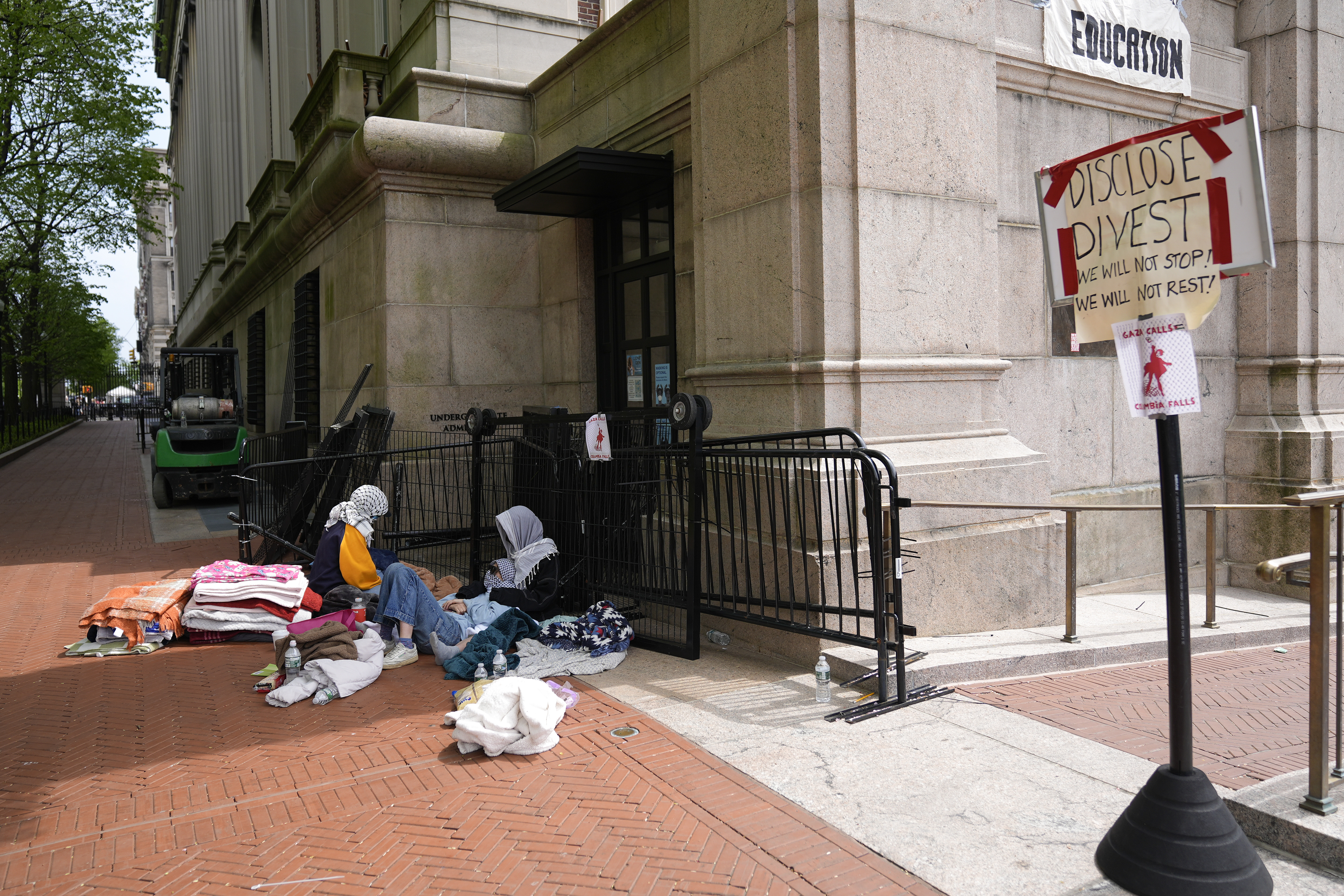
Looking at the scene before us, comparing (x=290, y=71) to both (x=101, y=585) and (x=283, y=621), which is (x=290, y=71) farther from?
(x=283, y=621)

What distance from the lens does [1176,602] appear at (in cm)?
336

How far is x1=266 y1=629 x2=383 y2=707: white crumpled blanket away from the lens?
5766 millimetres

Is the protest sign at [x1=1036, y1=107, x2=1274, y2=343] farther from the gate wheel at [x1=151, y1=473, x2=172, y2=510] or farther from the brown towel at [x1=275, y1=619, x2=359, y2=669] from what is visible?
the gate wheel at [x1=151, y1=473, x2=172, y2=510]

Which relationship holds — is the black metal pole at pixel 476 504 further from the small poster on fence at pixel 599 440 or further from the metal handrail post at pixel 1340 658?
the metal handrail post at pixel 1340 658

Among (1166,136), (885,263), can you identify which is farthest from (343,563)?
(1166,136)

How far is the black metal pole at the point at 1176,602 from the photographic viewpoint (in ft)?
11.0

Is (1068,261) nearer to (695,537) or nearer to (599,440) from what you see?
(695,537)

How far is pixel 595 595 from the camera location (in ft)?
24.4

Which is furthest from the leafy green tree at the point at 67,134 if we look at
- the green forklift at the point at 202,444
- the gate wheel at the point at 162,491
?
the gate wheel at the point at 162,491

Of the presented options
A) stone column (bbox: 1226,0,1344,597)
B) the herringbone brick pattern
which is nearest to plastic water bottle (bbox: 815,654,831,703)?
the herringbone brick pattern

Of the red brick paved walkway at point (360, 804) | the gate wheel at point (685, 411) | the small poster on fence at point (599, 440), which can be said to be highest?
the gate wheel at point (685, 411)

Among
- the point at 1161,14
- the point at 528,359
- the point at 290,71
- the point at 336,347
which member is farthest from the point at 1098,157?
the point at 290,71

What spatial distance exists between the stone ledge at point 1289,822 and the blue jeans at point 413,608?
4.72m

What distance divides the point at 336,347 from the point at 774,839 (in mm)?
11337
